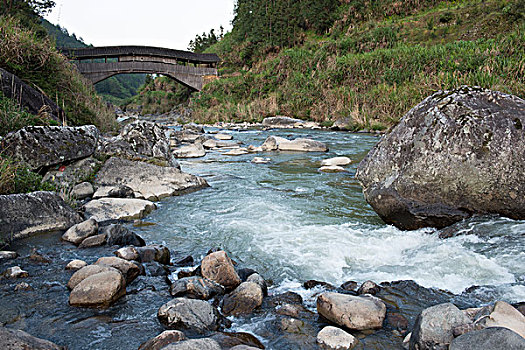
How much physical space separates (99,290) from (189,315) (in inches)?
32.8

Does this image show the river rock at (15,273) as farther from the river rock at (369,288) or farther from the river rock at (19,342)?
the river rock at (369,288)

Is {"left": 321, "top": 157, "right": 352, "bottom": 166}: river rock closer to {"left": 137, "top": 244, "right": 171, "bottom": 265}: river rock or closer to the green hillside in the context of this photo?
{"left": 137, "top": 244, "right": 171, "bottom": 265}: river rock

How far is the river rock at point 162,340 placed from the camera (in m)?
2.21

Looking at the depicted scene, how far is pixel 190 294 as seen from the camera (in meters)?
2.96

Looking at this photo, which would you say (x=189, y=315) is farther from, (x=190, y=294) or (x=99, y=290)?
(x=99, y=290)

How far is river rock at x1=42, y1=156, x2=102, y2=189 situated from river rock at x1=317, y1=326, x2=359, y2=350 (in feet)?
16.1

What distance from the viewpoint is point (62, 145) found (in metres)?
5.91

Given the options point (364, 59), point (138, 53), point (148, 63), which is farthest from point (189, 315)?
point (138, 53)

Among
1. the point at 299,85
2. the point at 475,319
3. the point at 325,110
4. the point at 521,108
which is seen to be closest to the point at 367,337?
the point at 475,319

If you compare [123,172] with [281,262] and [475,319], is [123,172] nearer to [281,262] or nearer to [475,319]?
[281,262]

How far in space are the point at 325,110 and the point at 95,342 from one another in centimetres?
2011

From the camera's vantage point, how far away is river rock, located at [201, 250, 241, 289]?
318 centimetres

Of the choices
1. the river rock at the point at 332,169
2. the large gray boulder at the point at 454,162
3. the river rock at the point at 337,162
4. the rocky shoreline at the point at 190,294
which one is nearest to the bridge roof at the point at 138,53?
the river rock at the point at 337,162

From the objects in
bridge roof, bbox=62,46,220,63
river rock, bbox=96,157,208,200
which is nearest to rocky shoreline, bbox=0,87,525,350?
river rock, bbox=96,157,208,200
